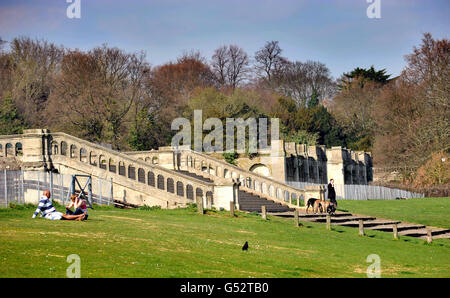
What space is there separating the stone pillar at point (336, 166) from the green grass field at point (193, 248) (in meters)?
38.0

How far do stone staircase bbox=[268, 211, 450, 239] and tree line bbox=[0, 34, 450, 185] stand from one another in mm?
26368

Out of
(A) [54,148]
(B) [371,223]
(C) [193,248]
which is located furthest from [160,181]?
(C) [193,248]

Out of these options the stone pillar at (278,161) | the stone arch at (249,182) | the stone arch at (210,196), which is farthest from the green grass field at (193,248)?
the stone pillar at (278,161)

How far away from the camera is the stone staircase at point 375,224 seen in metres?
35.4

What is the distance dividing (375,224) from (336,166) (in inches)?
1301

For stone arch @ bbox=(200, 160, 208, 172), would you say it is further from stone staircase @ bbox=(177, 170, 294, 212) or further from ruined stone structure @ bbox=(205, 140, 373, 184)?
ruined stone structure @ bbox=(205, 140, 373, 184)

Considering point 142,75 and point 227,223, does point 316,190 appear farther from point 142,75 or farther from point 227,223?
point 142,75

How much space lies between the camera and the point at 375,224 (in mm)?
37156

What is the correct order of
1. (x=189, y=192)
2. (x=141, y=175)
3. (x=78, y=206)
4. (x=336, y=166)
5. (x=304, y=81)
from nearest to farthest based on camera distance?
(x=78, y=206) < (x=189, y=192) < (x=141, y=175) < (x=336, y=166) < (x=304, y=81)

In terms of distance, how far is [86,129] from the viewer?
5869 cm

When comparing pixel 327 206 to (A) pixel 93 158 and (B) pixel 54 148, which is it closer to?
(A) pixel 93 158

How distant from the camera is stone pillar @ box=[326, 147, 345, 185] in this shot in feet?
228
